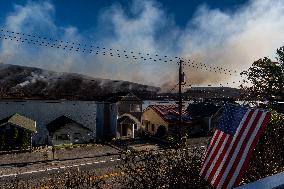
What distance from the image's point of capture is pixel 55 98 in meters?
52.1

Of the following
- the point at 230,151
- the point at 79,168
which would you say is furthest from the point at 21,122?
the point at 230,151

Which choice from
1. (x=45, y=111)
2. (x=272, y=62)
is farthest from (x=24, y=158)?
(x=272, y=62)

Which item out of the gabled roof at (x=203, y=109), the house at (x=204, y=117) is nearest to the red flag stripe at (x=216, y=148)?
the house at (x=204, y=117)

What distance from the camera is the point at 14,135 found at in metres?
45.4

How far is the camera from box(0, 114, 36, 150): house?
45031 mm

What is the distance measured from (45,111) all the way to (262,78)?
36.2 metres

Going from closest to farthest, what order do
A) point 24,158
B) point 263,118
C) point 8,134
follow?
point 263,118
point 24,158
point 8,134

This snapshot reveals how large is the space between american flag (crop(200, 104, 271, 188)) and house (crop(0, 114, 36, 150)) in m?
40.6

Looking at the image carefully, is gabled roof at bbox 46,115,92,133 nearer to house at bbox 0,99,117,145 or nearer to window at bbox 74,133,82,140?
house at bbox 0,99,117,145

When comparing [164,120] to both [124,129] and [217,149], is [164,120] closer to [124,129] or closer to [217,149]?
[124,129]

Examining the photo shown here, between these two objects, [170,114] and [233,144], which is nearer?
[233,144]

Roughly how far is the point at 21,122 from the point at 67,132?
20.9ft

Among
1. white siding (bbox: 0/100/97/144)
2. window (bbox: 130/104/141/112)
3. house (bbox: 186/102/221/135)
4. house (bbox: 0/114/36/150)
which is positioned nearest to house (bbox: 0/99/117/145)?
white siding (bbox: 0/100/97/144)

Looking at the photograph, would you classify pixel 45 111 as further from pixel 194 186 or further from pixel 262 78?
pixel 194 186
